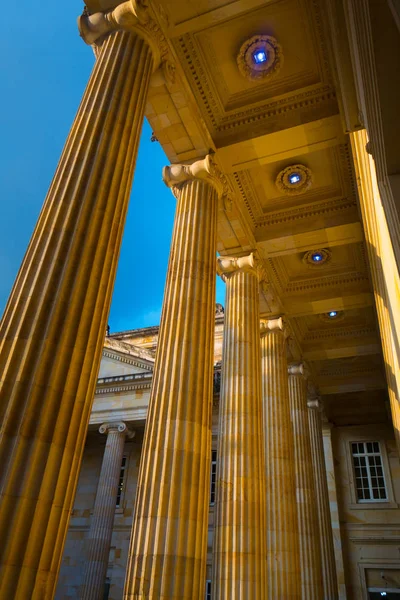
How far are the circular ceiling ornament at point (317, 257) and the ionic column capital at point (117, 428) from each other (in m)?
12.1

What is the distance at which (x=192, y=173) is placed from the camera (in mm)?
10523

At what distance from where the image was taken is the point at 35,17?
116375 mm

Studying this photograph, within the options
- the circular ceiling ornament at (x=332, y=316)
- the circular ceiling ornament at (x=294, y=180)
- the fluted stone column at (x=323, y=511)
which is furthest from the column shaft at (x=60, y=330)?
the fluted stone column at (x=323, y=511)

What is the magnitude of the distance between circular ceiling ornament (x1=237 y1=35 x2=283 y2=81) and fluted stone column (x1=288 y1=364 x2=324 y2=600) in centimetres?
1143

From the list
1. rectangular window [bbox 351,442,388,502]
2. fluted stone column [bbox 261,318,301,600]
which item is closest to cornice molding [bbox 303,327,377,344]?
fluted stone column [bbox 261,318,301,600]

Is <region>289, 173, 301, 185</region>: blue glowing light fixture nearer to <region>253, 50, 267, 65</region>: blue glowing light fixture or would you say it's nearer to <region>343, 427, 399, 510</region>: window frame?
<region>253, 50, 267, 65</region>: blue glowing light fixture

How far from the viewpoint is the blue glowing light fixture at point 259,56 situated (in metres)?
9.84

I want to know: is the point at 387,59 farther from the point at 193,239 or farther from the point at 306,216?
the point at 306,216

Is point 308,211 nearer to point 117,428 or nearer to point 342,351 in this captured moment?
point 342,351

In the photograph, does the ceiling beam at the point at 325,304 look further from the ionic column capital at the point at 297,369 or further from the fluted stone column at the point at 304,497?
the fluted stone column at the point at 304,497

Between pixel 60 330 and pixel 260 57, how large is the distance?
7.89 metres

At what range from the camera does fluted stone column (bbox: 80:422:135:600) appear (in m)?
18.6

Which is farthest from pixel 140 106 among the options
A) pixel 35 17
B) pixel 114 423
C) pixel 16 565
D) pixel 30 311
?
pixel 35 17

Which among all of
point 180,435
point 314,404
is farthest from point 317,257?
point 180,435
